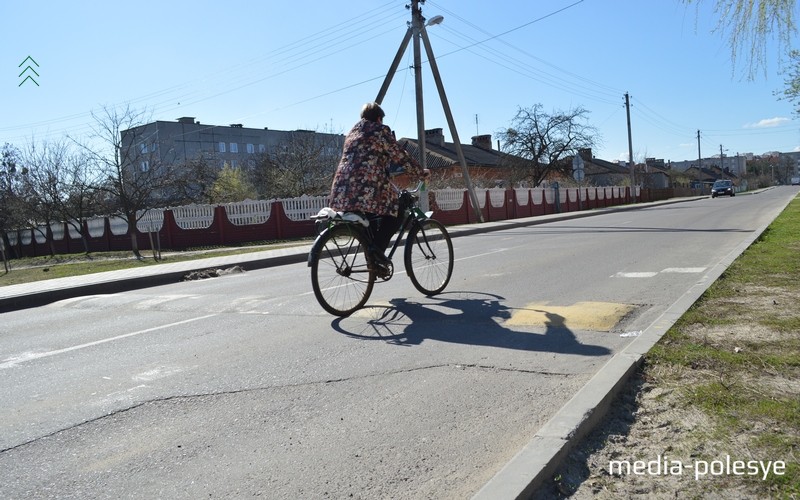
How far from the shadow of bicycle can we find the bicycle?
232 mm

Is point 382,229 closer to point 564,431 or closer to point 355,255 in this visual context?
point 355,255

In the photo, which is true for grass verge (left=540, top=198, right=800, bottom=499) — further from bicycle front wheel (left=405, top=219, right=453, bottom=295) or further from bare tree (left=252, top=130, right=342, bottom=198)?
bare tree (left=252, top=130, right=342, bottom=198)

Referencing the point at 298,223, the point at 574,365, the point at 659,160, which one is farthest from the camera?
the point at 659,160

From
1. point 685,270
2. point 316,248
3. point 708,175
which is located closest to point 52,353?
point 316,248

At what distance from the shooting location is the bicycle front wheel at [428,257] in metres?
6.93

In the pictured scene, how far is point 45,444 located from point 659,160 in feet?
495

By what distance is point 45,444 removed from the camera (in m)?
3.33

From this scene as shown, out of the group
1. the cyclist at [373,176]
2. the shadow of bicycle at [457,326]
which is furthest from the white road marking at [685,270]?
the cyclist at [373,176]

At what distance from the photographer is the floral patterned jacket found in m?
6.17

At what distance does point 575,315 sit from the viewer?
235 inches

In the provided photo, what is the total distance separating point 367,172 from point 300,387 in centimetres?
272

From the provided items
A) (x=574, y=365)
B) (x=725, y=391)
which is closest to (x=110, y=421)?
(x=574, y=365)

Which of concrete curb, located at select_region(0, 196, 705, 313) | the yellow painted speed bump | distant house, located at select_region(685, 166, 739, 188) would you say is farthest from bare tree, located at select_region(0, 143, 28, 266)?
distant house, located at select_region(685, 166, 739, 188)

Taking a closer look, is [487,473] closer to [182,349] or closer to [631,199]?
[182,349]
